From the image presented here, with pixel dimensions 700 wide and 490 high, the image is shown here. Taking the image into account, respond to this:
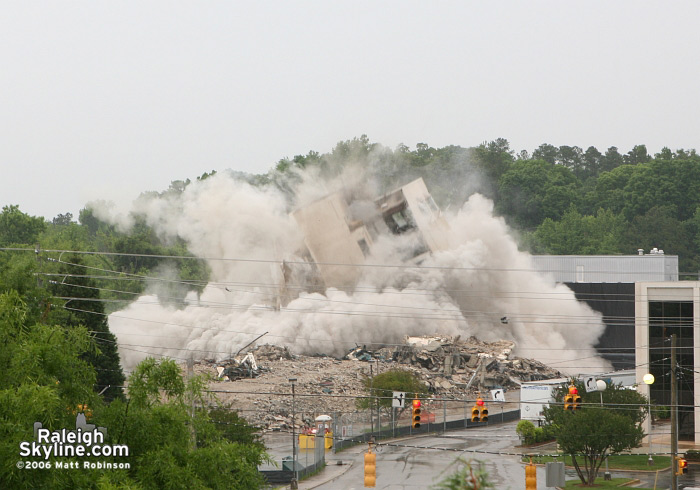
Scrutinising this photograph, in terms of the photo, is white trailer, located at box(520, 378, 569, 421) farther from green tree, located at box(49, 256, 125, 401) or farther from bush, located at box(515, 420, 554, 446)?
green tree, located at box(49, 256, 125, 401)

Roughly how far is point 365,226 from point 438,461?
37.1m

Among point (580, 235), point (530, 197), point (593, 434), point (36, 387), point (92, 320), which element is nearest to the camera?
point (36, 387)

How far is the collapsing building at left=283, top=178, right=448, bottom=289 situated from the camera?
82750 mm

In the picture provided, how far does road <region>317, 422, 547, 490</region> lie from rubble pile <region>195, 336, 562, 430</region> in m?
6.36

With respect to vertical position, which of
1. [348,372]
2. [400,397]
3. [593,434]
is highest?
[400,397]

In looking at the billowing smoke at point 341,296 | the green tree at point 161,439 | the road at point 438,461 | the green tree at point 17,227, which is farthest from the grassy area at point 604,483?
the green tree at point 17,227

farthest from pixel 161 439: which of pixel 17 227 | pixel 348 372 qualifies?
pixel 17 227

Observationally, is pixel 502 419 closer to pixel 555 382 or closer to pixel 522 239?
pixel 555 382

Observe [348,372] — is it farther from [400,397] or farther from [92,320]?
[400,397]

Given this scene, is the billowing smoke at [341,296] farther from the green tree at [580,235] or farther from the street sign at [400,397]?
the green tree at [580,235]

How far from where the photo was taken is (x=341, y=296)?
80000 mm

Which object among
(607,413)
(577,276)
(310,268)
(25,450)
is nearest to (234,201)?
(310,268)

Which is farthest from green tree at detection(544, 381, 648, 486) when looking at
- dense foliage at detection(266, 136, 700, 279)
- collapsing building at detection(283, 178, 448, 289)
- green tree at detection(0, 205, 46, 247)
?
green tree at detection(0, 205, 46, 247)

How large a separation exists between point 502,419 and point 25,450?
51.4m
